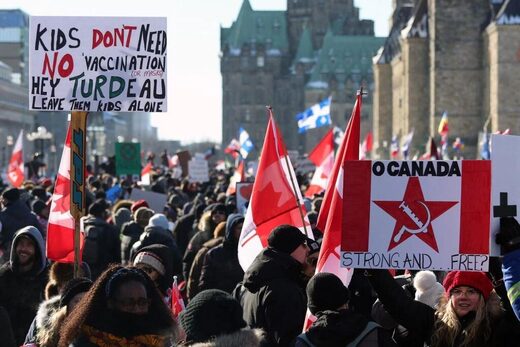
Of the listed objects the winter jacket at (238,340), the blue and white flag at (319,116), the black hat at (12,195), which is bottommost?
the winter jacket at (238,340)

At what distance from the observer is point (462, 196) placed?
23.5 ft

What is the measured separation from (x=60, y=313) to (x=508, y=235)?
2084mm

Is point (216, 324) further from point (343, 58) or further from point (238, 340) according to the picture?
point (343, 58)

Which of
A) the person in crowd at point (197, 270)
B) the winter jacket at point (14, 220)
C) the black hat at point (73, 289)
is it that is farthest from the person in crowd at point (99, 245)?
the black hat at point (73, 289)

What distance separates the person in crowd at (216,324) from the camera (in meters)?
5.91

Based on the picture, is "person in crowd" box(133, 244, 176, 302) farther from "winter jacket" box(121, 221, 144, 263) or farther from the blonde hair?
"winter jacket" box(121, 221, 144, 263)

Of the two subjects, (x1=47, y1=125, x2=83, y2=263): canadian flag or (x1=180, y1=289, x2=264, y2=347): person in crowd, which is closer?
(x1=180, y1=289, x2=264, y2=347): person in crowd

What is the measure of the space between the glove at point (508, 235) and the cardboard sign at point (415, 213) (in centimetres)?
32

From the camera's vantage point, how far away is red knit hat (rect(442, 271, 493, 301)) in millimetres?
6980

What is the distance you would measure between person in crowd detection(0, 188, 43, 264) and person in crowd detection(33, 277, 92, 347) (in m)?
6.26

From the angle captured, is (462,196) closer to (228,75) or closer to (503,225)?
(503,225)

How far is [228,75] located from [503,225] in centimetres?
13288

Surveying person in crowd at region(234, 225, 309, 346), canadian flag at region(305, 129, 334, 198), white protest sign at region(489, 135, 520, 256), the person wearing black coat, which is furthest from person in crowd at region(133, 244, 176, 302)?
canadian flag at region(305, 129, 334, 198)

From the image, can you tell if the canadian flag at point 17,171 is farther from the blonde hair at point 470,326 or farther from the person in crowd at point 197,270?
the blonde hair at point 470,326
